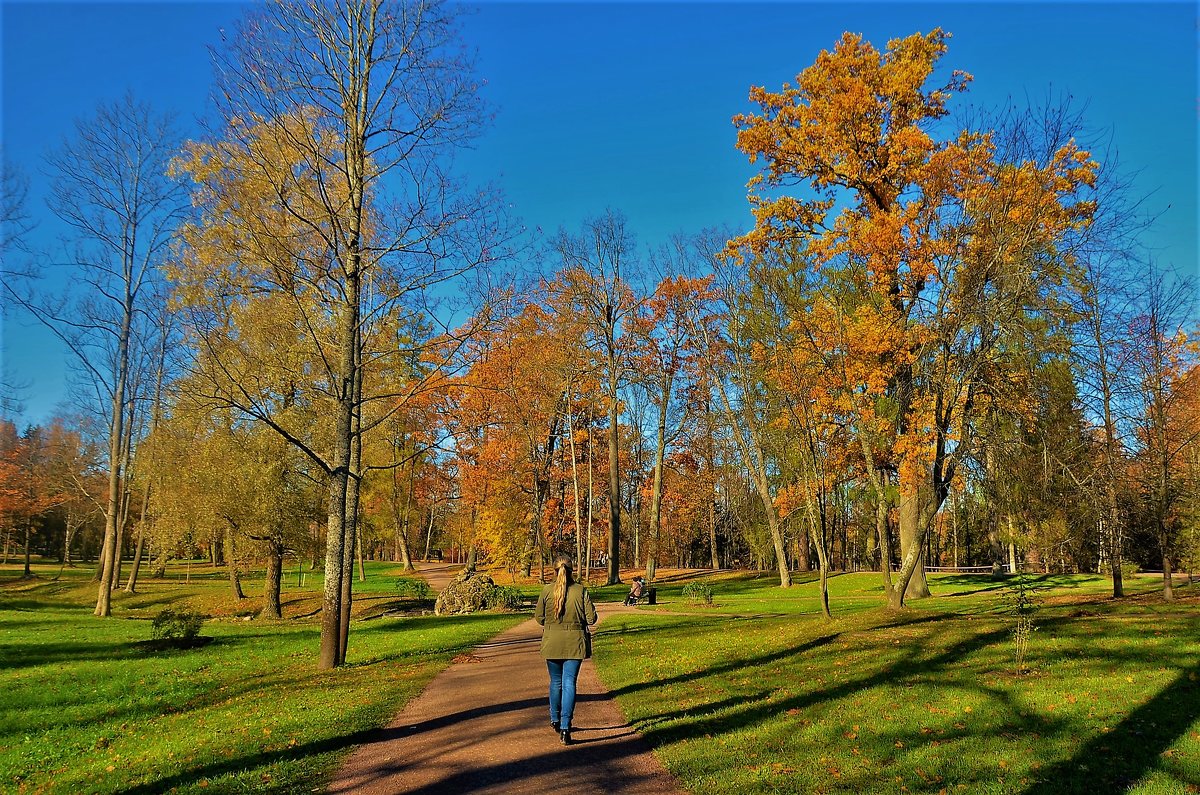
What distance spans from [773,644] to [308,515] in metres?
16.5

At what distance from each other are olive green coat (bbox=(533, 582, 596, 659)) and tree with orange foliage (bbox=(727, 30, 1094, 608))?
352 inches

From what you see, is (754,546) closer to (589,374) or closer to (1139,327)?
(589,374)

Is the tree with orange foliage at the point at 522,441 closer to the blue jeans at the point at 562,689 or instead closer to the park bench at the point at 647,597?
the park bench at the point at 647,597

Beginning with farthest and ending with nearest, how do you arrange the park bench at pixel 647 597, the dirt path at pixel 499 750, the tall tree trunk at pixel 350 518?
1. the park bench at pixel 647 597
2. the tall tree trunk at pixel 350 518
3. the dirt path at pixel 499 750

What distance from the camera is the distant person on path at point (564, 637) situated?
6621 mm

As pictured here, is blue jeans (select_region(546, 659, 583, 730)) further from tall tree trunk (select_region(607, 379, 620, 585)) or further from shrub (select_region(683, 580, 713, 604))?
tall tree trunk (select_region(607, 379, 620, 585))

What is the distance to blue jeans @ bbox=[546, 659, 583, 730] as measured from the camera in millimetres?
6547

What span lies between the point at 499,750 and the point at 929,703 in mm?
4911

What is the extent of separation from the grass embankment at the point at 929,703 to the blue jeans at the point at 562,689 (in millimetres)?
908

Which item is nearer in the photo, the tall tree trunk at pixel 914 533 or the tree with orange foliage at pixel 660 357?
the tall tree trunk at pixel 914 533

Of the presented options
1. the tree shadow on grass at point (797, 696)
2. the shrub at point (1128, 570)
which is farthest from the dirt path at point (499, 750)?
the shrub at point (1128, 570)

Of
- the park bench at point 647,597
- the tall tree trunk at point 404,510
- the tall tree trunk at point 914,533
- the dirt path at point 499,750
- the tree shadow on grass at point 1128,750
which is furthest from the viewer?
the tall tree trunk at point 404,510

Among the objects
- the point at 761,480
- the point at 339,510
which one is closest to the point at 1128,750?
the point at 339,510

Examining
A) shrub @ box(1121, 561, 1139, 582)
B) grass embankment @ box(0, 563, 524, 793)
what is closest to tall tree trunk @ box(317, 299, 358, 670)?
grass embankment @ box(0, 563, 524, 793)
